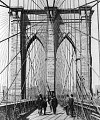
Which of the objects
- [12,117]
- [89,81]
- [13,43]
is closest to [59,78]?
[89,81]

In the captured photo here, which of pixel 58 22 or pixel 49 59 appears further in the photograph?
pixel 58 22

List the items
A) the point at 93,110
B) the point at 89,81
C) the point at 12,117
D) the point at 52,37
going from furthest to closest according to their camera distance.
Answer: the point at 52,37 → the point at 89,81 → the point at 12,117 → the point at 93,110

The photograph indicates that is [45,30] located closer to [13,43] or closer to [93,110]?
[13,43]

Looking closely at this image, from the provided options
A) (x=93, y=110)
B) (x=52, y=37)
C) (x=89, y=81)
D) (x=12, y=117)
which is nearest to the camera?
(x=93, y=110)

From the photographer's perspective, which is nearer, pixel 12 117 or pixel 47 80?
pixel 12 117

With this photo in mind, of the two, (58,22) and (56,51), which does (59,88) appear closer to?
(56,51)

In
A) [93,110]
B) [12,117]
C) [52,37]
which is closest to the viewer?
[93,110]

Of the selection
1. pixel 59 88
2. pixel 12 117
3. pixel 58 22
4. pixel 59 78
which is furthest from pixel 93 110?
pixel 58 22

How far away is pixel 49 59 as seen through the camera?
20422 millimetres

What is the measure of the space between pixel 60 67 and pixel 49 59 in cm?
151

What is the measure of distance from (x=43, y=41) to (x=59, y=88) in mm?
4676

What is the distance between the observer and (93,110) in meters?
6.25

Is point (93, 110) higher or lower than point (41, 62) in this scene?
lower

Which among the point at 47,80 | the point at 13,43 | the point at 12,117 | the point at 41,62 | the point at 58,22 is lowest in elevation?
the point at 12,117
